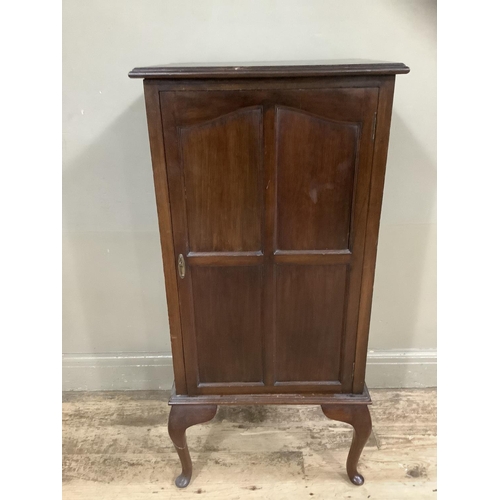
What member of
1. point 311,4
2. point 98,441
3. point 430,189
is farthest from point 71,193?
point 430,189

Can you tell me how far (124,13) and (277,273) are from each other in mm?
941

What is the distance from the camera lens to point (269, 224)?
111cm

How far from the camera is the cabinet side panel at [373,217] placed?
3.31 ft

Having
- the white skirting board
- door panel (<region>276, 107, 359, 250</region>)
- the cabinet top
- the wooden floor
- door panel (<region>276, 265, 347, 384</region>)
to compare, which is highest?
the cabinet top

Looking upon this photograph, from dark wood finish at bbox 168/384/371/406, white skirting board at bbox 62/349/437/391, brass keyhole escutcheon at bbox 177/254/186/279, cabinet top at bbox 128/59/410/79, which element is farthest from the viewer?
white skirting board at bbox 62/349/437/391

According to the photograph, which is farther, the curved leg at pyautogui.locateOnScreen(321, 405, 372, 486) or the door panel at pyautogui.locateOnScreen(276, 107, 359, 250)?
the curved leg at pyautogui.locateOnScreen(321, 405, 372, 486)

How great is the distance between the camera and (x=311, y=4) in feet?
4.45

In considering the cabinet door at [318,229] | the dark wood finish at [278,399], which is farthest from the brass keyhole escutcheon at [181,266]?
the dark wood finish at [278,399]

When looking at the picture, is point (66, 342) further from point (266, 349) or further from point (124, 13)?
point (124, 13)

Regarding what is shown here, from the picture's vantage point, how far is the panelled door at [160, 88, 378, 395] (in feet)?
3.36

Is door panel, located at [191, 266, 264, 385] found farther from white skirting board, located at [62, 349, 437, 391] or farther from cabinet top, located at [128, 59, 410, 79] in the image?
white skirting board, located at [62, 349, 437, 391]

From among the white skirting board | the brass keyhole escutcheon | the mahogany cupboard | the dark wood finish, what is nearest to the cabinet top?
the mahogany cupboard

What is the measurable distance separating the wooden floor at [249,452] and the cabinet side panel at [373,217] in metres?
0.39

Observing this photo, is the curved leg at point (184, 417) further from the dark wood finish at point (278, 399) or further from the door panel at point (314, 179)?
the door panel at point (314, 179)
